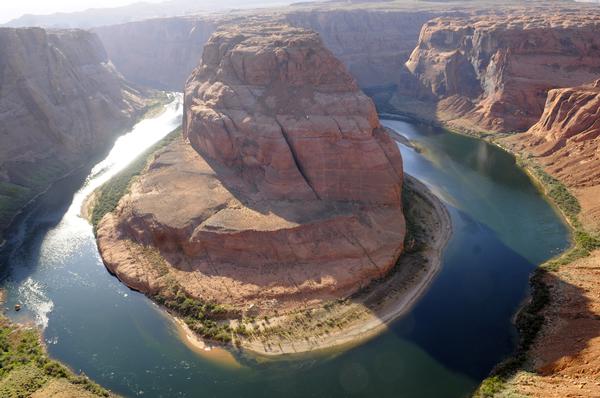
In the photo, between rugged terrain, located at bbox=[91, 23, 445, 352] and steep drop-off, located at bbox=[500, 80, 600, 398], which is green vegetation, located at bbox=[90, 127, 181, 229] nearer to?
rugged terrain, located at bbox=[91, 23, 445, 352]

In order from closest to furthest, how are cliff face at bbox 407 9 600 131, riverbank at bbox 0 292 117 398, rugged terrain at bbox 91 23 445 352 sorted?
riverbank at bbox 0 292 117 398 → rugged terrain at bbox 91 23 445 352 → cliff face at bbox 407 9 600 131

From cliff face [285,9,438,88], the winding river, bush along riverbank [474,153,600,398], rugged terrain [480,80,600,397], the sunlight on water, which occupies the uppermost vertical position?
cliff face [285,9,438,88]

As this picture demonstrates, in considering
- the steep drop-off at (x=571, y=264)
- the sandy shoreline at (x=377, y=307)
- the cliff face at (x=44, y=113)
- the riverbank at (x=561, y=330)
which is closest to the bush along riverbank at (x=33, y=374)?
the sandy shoreline at (x=377, y=307)

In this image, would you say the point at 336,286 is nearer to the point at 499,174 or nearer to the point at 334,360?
the point at 334,360

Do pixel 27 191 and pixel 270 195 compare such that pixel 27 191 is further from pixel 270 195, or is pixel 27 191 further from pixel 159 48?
pixel 159 48

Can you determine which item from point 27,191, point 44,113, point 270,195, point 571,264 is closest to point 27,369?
point 270,195

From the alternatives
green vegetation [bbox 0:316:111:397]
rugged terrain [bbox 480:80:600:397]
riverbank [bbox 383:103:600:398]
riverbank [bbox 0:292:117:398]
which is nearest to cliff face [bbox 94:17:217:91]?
rugged terrain [bbox 480:80:600:397]

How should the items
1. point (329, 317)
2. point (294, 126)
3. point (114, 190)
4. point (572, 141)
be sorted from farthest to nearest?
point (572, 141)
point (114, 190)
point (294, 126)
point (329, 317)

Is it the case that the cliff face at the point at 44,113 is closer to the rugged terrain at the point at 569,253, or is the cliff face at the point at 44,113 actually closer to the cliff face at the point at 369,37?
the rugged terrain at the point at 569,253
